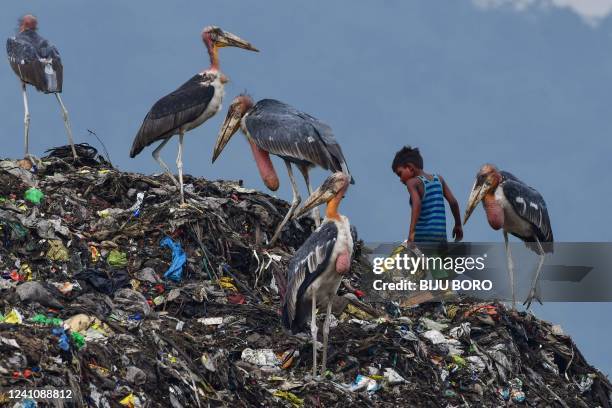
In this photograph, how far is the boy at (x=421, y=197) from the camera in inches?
538

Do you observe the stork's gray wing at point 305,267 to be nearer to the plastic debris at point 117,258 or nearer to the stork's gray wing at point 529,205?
the plastic debris at point 117,258

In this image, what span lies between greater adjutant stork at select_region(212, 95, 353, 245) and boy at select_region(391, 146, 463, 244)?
0.68 metres

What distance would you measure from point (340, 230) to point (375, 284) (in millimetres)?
3218

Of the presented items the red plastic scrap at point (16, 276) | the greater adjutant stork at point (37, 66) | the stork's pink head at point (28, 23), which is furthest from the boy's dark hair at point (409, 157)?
the stork's pink head at point (28, 23)

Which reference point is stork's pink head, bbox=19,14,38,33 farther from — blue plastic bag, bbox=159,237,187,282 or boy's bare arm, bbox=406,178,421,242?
boy's bare arm, bbox=406,178,421,242

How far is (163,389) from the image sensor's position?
10.6m

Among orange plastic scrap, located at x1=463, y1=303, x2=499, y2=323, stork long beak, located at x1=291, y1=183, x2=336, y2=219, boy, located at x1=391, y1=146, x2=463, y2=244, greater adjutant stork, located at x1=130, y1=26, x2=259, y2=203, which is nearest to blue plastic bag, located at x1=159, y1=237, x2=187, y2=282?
greater adjutant stork, located at x1=130, y1=26, x2=259, y2=203

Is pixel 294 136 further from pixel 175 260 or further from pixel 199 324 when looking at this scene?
pixel 199 324

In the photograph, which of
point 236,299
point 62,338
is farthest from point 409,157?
point 62,338

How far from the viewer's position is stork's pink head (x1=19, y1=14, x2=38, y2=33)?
1792 centimetres

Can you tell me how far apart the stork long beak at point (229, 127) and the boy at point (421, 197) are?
8.35 feet

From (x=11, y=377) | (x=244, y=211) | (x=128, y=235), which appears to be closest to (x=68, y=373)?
(x=11, y=377)

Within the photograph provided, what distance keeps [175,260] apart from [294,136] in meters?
1.90

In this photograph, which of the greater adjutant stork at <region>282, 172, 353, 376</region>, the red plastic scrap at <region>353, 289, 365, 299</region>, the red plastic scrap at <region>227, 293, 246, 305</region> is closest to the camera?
the greater adjutant stork at <region>282, 172, 353, 376</region>
